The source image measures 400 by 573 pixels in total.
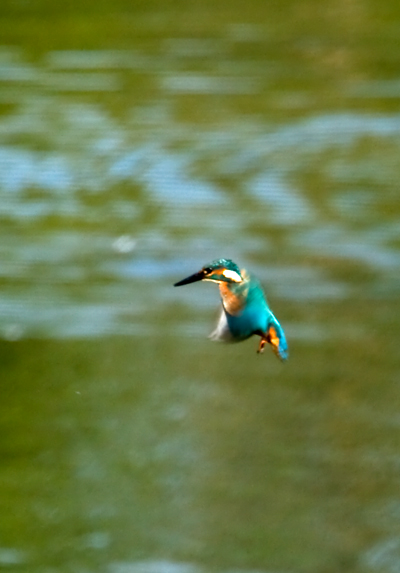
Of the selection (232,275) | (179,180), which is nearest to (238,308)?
(232,275)

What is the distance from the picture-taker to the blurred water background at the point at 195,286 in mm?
1263

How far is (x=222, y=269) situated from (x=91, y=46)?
1.00 m

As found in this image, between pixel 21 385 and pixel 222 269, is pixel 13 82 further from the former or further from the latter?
pixel 222 269

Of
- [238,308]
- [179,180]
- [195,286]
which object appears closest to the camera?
[238,308]

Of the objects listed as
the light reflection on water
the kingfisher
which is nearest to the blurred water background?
the light reflection on water

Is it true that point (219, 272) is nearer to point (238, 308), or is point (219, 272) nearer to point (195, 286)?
point (238, 308)

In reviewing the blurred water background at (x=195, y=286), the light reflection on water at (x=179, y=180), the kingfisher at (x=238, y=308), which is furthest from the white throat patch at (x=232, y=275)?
the light reflection on water at (x=179, y=180)

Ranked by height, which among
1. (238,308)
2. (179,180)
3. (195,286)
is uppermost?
(179,180)

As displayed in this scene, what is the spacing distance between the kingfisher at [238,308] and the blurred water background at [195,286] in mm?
201

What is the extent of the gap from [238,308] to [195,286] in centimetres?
50

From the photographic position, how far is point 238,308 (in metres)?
1.09

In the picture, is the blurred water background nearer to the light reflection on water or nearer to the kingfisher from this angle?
the light reflection on water

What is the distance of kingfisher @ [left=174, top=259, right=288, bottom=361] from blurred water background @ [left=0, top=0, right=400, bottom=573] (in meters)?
0.20

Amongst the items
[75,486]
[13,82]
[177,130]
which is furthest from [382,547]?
[13,82]
